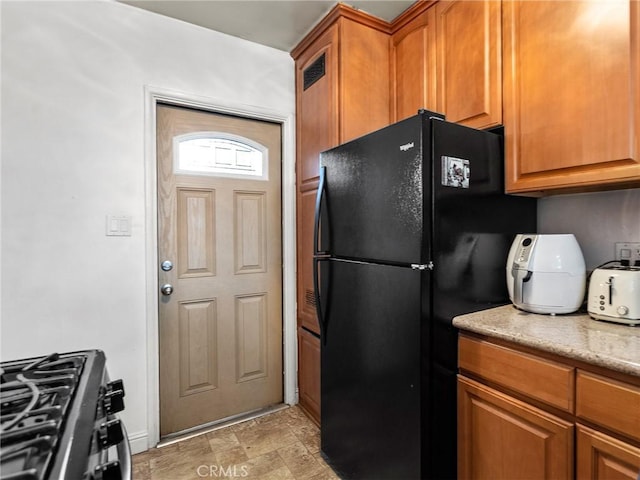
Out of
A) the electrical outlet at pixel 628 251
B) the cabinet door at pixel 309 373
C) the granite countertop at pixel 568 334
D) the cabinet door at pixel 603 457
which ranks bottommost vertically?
the cabinet door at pixel 309 373

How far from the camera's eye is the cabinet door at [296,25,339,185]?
1.99m

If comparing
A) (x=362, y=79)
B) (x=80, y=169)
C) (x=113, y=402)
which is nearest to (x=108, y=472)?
(x=113, y=402)

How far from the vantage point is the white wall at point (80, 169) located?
1638 millimetres

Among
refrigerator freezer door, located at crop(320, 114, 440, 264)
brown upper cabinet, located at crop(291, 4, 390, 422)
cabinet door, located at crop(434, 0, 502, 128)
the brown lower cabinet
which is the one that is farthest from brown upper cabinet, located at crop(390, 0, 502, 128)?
the brown lower cabinet

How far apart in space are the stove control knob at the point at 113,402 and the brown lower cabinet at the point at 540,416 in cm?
116

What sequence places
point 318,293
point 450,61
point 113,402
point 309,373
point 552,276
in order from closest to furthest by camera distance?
point 113,402 → point 552,276 → point 450,61 → point 318,293 → point 309,373

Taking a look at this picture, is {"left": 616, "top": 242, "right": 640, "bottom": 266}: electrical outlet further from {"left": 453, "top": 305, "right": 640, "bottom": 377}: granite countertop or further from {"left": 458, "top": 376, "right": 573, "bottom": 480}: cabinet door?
{"left": 458, "top": 376, "right": 573, "bottom": 480}: cabinet door

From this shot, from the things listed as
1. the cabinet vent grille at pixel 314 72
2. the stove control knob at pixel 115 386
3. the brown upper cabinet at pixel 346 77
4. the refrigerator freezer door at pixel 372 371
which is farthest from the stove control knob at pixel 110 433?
the cabinet vent grille at pixel 314 72

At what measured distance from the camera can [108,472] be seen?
0.58 meters

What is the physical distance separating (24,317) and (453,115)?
2.29 m

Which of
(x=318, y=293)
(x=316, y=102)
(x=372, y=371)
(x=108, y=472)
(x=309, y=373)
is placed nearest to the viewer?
(x=108, y=472)

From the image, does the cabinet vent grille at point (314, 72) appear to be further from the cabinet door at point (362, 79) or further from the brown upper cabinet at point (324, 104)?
the cabinet door at point (362, 79)

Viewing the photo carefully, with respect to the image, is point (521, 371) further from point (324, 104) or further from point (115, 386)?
point (324, 104)

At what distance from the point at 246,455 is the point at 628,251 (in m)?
2.09
